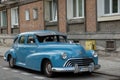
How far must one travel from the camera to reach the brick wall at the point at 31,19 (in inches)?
980

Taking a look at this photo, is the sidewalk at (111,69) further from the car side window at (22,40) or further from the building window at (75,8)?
the building window at (75,8)

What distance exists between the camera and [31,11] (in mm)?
26312

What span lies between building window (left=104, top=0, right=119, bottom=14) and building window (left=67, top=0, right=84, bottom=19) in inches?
101

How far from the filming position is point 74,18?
832 inches

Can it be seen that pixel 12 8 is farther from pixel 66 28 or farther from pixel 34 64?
pixel 34 64

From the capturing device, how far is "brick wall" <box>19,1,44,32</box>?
24.9 m

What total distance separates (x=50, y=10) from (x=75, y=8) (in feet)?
11.6

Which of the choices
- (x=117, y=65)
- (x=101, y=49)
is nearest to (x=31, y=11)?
(x=101, y=49)

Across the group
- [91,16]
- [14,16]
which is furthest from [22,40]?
[14,16]

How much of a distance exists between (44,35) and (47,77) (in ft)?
6.35

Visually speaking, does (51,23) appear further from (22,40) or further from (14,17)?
(22,40)

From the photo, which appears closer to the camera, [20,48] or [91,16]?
[20,48]

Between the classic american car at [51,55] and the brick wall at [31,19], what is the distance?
10729mm

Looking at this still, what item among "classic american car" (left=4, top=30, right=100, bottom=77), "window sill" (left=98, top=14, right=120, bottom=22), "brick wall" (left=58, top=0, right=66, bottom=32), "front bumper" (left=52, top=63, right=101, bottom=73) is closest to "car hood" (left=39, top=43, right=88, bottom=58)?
"classic american car" (left=4, top=30, right=100, bottom=77)
